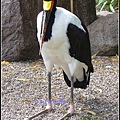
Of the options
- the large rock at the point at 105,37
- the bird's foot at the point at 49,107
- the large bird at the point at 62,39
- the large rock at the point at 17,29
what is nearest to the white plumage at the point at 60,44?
the large bird at the point at 62,39

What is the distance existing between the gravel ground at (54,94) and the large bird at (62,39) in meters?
0.23

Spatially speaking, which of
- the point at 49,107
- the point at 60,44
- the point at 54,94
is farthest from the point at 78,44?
the point at 54,94

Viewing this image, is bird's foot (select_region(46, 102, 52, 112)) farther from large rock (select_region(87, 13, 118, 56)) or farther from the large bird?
large rock (select_region(87, 13, 118, 56))

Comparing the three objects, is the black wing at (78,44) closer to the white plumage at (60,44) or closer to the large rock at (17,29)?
the white plumage at (60,44)

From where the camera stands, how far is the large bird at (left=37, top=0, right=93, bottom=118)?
125 inches

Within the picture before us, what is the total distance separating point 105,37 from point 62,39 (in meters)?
2.49

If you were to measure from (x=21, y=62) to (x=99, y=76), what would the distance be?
1.17m

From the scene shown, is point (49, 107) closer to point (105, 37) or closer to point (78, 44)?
point (78, 44)

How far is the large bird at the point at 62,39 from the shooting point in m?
3.18

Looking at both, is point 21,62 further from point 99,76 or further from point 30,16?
point 99,76

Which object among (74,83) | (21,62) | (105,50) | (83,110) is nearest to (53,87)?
(74,83)

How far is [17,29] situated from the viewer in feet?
17.3

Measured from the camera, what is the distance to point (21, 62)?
5.29m

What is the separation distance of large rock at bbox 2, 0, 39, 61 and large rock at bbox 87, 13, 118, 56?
0.91 m
